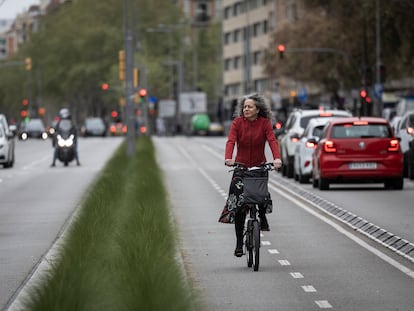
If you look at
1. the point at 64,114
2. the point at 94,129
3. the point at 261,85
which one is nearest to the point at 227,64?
the point at 261,85

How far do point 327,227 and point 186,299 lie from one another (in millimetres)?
12225

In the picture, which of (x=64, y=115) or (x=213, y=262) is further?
(x=64, y=115)

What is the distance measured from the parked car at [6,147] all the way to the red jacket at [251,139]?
1248 inches

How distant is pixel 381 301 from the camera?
12.6m

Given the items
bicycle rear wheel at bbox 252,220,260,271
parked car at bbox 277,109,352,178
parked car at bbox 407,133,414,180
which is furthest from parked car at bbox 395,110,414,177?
bicycle rear wheel at bbox 252,220,260,271

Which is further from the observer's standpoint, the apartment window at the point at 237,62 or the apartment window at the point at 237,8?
the apartment window at the point at 237,62

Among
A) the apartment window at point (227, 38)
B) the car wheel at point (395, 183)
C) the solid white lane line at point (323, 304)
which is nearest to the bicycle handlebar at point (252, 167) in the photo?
the solid white lane line at point (323, 304)

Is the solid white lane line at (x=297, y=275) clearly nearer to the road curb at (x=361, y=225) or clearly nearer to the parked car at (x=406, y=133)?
the road curb at (x=361, y=225)

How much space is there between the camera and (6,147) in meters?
47.1

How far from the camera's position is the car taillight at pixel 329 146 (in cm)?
3139

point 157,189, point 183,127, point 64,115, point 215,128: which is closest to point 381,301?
point 157,189

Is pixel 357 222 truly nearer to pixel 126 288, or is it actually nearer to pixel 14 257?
pixel 14 257

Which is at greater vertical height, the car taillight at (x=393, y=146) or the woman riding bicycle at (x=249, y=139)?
the woman riding bicycle at (x=249, y=139)

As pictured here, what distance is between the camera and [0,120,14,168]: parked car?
46719 mm
